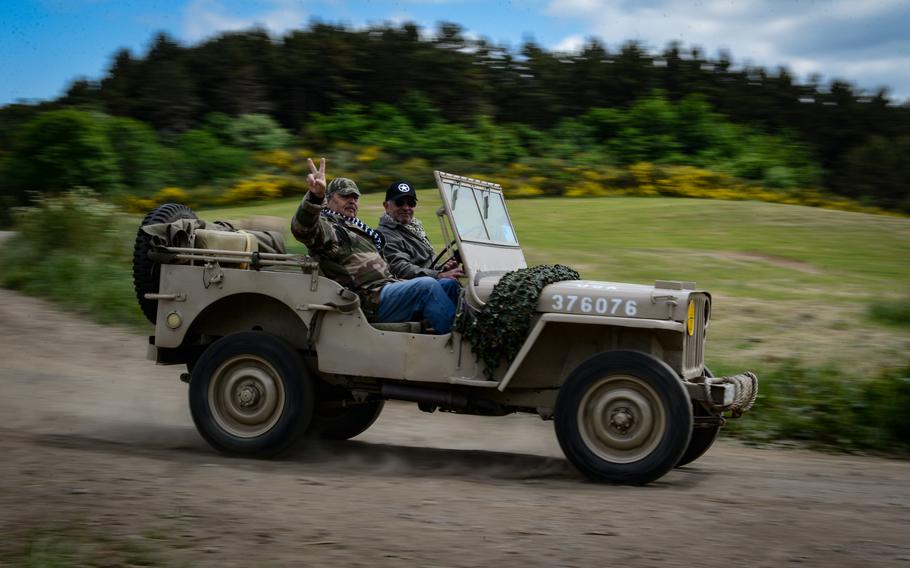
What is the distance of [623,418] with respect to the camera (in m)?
6.51

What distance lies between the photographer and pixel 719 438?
30.7 ft

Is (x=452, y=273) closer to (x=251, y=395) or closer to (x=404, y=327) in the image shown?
(x=404, y=327)

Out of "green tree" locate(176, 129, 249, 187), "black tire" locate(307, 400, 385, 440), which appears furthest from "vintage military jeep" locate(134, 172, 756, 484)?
"green tree" locate(176, 129, 249, 187)

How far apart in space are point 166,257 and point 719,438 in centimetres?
485

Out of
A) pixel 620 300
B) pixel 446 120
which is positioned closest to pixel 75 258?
pixel 620 300

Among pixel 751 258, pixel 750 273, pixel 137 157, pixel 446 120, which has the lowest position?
pixel 750 273

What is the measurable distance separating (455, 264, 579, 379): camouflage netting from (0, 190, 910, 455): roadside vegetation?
10.7ft

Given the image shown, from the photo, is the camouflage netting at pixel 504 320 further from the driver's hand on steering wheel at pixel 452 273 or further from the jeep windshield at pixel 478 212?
the jeep windshield at pixel 478 212

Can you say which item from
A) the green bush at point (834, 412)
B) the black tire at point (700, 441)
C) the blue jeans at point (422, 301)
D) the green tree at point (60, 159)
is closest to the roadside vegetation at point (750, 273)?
the green bush at point (834, 412)

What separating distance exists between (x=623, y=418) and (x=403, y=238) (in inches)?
94.6

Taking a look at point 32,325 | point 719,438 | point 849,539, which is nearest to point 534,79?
point 32,325

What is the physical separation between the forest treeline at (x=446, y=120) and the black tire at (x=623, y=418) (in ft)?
55.1

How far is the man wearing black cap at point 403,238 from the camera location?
7.90 metres

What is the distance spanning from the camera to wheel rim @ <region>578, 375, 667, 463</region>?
21.4 ft
